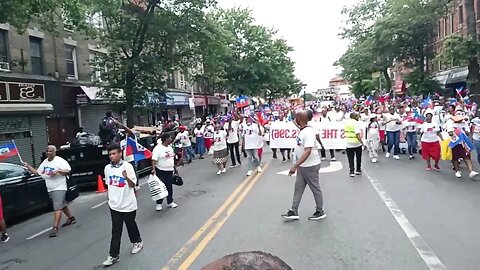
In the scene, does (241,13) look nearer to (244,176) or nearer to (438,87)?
(438,87)

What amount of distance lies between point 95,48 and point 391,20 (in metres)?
22.2

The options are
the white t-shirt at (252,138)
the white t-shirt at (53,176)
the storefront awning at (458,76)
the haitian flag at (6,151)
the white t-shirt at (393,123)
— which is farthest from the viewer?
the storefront awning at (458,76)

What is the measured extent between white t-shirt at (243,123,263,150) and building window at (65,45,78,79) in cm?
1311

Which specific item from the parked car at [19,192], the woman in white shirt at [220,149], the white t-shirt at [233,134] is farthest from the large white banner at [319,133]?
the parked car at [19,192]

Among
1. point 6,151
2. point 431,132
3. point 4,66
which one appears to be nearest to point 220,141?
point 431,132

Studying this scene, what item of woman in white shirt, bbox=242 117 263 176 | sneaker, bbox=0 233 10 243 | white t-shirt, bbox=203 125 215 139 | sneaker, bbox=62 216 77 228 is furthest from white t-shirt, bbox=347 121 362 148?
white t-shirt, bbox=203 125 215 139

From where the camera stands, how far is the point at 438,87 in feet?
116

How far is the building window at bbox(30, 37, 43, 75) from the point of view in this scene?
67.5 feet

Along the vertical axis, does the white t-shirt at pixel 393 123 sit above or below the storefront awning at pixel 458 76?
below

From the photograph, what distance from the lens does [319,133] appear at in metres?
16.1

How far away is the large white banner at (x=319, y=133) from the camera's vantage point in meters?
16.0

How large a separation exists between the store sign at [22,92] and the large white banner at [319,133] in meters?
10.3

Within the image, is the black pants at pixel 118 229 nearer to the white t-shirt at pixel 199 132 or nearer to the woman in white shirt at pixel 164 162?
the woman in white shirt at pixel 164 162

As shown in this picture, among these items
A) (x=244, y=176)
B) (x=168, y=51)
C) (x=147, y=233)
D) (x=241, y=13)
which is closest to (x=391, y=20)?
(x=241, y=13)
